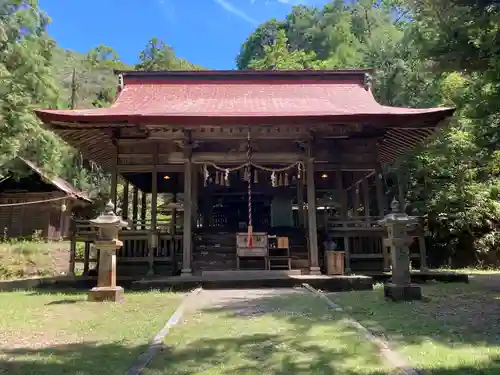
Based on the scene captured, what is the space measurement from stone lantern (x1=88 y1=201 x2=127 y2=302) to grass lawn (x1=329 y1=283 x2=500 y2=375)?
427 cm

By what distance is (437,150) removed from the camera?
16.7 m

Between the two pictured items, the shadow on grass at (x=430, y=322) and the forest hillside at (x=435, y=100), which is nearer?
the shadow on grass at (x=430, y=322)

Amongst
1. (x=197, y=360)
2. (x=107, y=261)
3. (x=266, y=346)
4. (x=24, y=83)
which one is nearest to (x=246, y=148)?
(x=107, y=261)

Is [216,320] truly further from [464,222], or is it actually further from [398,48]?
[398,48]

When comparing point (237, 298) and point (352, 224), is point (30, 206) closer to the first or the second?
point (352, 224)

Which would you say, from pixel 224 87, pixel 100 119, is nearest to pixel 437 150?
pixel 224 87

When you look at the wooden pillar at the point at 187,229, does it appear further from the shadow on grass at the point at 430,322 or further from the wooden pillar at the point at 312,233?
the wooden pillar at the point at 312,233

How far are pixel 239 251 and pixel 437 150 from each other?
31.4ft

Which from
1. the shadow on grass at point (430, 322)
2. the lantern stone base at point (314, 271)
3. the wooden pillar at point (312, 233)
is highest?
the wooden pillar at point (312, 233)

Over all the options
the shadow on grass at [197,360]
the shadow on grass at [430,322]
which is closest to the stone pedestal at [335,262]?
the shadow on grass at [430,322]

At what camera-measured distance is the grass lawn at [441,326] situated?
3987 millimetres

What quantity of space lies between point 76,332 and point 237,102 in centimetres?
1004

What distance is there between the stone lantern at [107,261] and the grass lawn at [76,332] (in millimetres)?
260

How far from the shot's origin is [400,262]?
7820 mm
